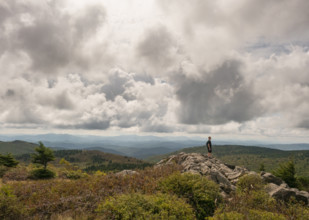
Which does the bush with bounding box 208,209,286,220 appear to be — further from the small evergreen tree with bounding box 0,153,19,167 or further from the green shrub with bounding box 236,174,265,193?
the small evergreen tree with bounding box 0,153,19,167

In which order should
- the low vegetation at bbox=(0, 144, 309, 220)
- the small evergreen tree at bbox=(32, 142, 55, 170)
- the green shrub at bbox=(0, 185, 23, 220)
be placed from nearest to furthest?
the low vegetation at bbox=(0, 144, 309, 220) → the green shrub at bbox=(0, 185, 23, 220) → the small evergreen tree at bbox=(32, 142, 55, 170)

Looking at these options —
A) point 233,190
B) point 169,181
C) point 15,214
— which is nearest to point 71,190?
point 15,214

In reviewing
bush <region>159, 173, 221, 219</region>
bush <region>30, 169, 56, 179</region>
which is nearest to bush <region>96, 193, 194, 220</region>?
bush <region>159, 173, 221, 219</region>

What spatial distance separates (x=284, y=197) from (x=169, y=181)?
348 inches

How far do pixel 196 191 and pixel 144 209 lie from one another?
12.4ft

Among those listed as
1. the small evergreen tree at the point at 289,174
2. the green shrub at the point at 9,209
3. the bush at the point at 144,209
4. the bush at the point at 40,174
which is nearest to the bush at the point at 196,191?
the bush at the point at 144,209

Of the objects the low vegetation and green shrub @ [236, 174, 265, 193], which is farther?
green shrub @ [236, 174, 265, 193]

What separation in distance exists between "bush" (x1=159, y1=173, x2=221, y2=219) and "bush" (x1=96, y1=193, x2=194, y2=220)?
1866mm

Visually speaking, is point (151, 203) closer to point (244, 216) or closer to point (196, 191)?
A: point (196, 191)

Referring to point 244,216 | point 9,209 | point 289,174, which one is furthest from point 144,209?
point 289,174

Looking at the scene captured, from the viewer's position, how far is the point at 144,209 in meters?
7.50

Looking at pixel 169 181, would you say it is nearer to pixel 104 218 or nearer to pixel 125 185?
pixel 125 185

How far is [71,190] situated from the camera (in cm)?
1196

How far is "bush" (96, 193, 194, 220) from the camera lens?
7.04 metres
